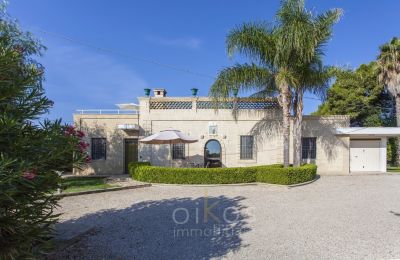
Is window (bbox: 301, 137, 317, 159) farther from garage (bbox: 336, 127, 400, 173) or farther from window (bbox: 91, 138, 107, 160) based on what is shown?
window (bbox: 91, 138, 107, 160)

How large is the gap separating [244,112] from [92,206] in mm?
11329

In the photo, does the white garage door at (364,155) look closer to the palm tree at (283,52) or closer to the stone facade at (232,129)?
the stone facade at (232,129)

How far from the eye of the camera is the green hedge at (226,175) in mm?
13462

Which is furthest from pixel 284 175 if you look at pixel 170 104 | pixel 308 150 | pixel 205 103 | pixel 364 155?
pixel 364 155

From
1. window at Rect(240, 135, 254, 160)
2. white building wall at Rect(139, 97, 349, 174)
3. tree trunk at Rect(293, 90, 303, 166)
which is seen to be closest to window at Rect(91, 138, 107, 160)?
white building wall at Rect(139, 97, 349, 174)

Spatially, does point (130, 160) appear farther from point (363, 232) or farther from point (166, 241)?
point (363, 232)

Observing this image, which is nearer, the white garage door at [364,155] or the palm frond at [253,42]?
the palm frond at [253,42]

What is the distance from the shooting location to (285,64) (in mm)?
14195

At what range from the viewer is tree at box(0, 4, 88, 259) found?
11.8 ft

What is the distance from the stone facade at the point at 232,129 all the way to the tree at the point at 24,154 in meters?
13.8

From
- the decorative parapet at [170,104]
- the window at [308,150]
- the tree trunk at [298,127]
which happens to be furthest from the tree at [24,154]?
the window at [308,150]

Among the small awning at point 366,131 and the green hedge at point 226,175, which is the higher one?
the small awning at point 366,131

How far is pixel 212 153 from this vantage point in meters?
18.2

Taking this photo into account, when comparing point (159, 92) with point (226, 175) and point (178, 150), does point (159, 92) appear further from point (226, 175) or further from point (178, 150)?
point (226, 175)
